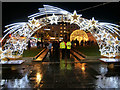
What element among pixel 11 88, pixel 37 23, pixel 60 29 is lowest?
pixel 11 88

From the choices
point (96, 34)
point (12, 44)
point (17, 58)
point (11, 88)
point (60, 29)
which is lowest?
point (11, 88)

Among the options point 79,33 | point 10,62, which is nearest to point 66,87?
point 10,62

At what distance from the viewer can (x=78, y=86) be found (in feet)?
21.0

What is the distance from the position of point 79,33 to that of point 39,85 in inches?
1582

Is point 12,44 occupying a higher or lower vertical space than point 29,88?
higher

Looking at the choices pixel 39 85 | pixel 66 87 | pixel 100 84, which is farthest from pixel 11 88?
pixel 100 84

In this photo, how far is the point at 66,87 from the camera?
6.30 meters

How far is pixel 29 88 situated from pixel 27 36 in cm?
781

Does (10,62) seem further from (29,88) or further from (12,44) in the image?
(29,88)

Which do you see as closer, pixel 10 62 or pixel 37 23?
pixel 10 62

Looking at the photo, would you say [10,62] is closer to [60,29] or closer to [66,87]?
[66,87]

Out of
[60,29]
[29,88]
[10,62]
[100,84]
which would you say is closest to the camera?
[29,88]

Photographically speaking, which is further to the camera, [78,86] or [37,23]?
[37,23]

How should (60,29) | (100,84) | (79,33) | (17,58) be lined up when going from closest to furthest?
1. (100,84)
2. (17,58)
3. (79,33)
4. (60,29)
